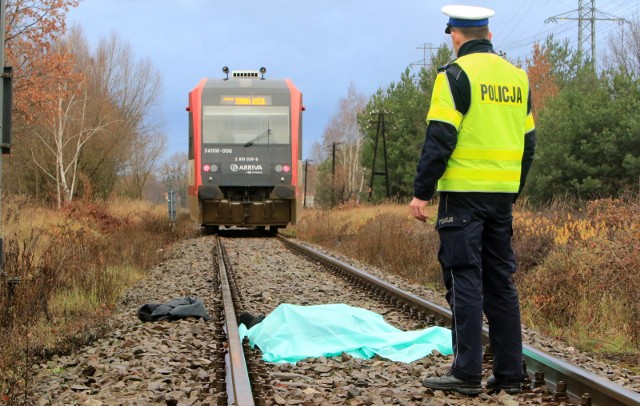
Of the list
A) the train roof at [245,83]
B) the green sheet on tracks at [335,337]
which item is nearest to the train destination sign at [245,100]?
the train roof at [245,83]

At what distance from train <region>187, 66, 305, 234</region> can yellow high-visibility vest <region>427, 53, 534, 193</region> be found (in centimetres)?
1270

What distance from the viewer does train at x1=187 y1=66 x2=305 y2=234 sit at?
637 inches

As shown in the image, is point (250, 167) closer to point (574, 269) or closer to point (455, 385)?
point (574, 269)

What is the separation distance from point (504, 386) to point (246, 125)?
13.2 meters

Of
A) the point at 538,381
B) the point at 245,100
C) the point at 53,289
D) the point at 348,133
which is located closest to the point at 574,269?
the point at 538,381

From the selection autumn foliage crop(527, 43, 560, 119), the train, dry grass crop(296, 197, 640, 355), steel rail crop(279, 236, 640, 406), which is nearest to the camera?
steel rail crop(279, 236, 640, 406)

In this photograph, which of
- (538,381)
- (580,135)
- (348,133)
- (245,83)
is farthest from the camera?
A: (348,133)

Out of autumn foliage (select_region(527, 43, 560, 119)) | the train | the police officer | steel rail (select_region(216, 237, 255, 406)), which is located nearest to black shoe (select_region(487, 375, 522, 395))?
the police officer

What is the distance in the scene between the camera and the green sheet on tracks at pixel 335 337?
4770 mm

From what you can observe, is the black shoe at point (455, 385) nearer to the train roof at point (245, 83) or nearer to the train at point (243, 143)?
the train at point (243, 143)

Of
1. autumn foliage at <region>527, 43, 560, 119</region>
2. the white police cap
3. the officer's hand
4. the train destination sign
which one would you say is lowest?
the officer's hand

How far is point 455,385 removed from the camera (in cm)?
373

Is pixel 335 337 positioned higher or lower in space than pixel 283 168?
lower

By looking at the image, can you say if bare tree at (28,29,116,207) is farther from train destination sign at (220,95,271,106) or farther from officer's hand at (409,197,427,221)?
officer's hand at (409,197,427,221)
